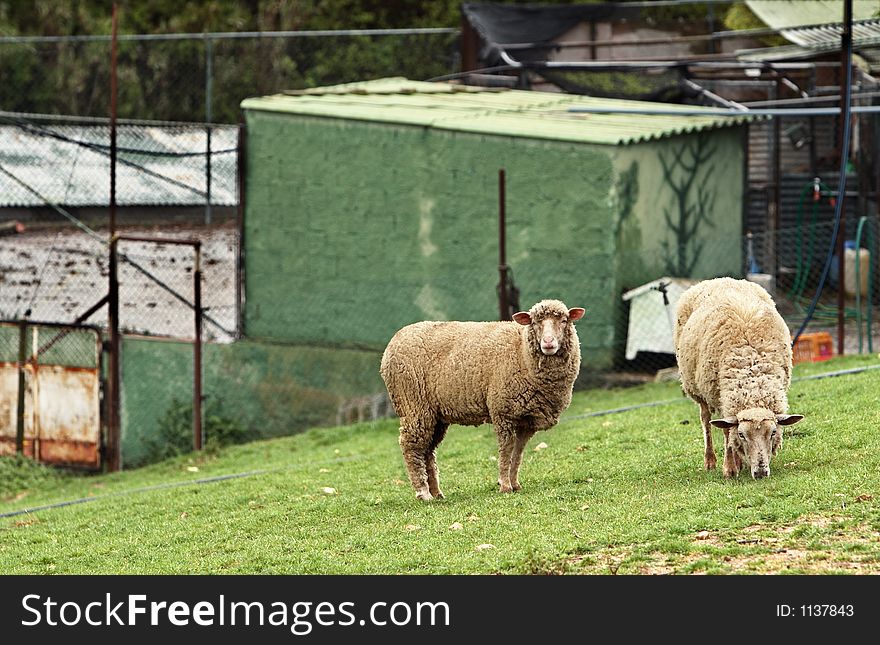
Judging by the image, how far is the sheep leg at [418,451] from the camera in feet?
38.3

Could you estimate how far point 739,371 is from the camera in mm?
10695

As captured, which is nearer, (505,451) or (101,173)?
(505,451)

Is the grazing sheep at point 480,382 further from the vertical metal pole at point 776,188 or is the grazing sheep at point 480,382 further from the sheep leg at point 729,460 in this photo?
the vertical metal pole at point 776,188

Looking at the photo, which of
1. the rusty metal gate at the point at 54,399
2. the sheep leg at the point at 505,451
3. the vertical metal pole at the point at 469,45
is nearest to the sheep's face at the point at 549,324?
the sheep leg at the point at 505,451

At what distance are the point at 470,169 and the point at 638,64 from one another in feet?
18.2

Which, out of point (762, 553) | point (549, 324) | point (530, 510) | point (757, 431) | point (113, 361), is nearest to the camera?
point (762, 553)

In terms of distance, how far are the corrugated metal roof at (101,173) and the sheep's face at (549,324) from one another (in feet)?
36.3

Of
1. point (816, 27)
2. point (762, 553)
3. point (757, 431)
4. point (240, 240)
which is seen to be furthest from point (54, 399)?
point (762, 553)

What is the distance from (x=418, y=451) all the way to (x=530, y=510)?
1.39 metres

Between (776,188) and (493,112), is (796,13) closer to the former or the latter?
(776,188)

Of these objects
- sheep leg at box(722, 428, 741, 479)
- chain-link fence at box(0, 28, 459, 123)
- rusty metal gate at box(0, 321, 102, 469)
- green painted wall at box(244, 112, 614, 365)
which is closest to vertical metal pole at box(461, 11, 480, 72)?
chain-link fence at box(0, 28, 459, 123)

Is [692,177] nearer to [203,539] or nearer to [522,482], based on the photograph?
[522,482]

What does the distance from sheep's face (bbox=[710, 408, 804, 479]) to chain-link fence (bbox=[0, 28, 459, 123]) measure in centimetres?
2154

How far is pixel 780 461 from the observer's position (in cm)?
1115
